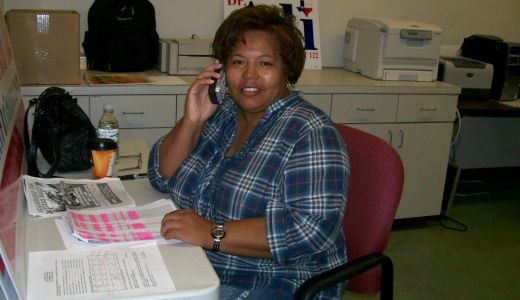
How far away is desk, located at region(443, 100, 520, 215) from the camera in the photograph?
3.41 metres

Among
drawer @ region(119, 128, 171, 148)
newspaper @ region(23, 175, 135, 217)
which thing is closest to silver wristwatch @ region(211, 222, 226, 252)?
newspaper @ region(23, 175, 135, 217)

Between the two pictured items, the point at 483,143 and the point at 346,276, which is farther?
the point at 483,143

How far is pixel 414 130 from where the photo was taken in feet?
10.3

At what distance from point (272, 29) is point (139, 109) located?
4.28ft

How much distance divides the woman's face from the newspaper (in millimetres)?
407

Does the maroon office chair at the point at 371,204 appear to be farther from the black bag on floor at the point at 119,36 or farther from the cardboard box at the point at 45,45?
the black bag on floor at the point at 119,36

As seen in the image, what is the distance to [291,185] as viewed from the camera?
1265mm

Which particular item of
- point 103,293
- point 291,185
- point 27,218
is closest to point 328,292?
point 291,185

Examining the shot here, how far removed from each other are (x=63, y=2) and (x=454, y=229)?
8.42ft

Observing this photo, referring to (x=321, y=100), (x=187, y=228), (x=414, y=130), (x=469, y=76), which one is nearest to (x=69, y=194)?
(x=187, y=228)

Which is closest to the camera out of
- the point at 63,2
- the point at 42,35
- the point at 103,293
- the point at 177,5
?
the point at 103,293

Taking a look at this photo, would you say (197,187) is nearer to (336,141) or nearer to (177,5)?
(336,141)

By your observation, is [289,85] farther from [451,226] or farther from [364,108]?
[451,226]

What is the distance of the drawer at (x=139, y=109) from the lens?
2.51 metres
